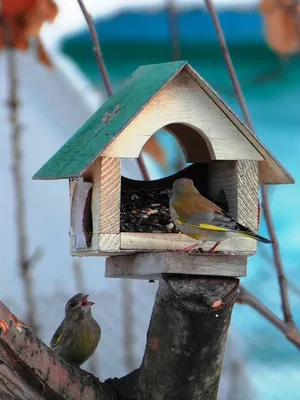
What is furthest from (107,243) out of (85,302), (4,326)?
(85,302)

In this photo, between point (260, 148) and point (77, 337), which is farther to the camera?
point (77, 337)

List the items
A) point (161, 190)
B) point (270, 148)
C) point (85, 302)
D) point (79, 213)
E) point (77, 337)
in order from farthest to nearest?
point (270, 148) < point (85, 302) < point (77, 337) < point (161, 190) < point (79, 213)

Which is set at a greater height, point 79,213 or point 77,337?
point 79,213

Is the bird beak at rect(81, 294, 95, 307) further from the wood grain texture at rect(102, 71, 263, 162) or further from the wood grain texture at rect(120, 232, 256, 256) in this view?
the wood grain texture at rect(102, 71, 263, 162)

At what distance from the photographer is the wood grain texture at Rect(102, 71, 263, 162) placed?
128 inches

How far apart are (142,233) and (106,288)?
4410mm

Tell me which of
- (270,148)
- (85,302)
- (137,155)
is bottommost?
(85,302)

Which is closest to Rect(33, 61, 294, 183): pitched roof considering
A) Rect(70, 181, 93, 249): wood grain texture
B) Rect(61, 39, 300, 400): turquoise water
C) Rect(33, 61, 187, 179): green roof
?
Rect(33, 61, 187, 179): green roof

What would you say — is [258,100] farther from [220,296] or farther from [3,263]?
[220,296]

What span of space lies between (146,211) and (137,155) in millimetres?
326

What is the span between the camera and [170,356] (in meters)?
3.03

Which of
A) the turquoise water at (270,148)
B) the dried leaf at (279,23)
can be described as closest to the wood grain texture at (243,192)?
the dried leaf at (279,23)

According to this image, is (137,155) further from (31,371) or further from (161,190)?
(31,371)

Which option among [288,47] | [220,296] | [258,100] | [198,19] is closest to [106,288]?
[258,100]
